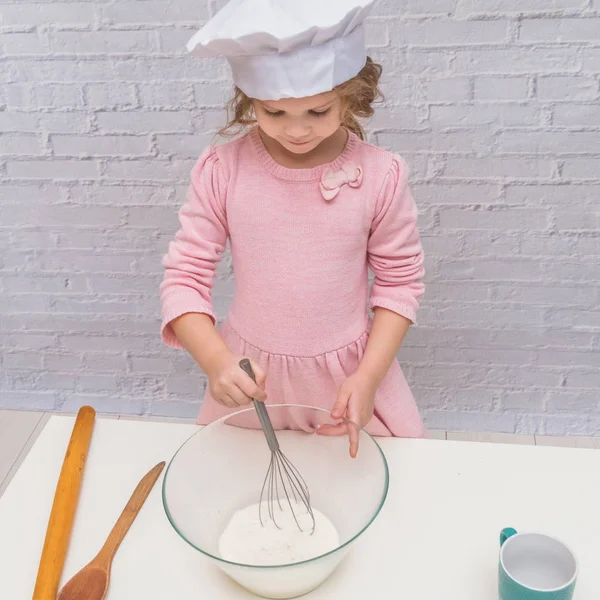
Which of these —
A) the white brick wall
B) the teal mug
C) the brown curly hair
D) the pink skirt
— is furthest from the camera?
the white brick wall

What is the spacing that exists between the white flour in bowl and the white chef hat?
45 cm

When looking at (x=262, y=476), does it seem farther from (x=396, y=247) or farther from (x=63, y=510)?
(x=396, y=247)

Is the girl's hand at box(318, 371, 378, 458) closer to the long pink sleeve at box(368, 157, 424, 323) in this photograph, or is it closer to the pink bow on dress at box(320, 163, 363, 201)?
the long pink sleeve at box(368, 157, 424, 323)

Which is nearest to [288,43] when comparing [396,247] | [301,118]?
[301,118]

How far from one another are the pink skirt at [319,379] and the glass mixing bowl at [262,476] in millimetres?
186

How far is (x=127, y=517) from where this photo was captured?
814mm

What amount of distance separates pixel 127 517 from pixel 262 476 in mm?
152

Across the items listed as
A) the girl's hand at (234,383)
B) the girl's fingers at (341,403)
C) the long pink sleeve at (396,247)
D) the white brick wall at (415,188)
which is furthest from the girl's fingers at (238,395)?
the white brick wall at (415,188)

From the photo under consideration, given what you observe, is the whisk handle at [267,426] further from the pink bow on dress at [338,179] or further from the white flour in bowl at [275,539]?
the pink bow on dress at [338,179]

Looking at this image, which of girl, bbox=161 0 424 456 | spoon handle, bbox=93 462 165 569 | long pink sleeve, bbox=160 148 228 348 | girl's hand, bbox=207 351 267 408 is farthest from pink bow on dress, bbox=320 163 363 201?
spoon handle, bbox=93 462 165 569

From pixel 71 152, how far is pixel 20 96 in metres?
0.14

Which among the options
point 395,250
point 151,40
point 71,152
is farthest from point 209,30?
point 71,152

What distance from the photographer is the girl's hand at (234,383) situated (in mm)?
825

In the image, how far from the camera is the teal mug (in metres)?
0.67
